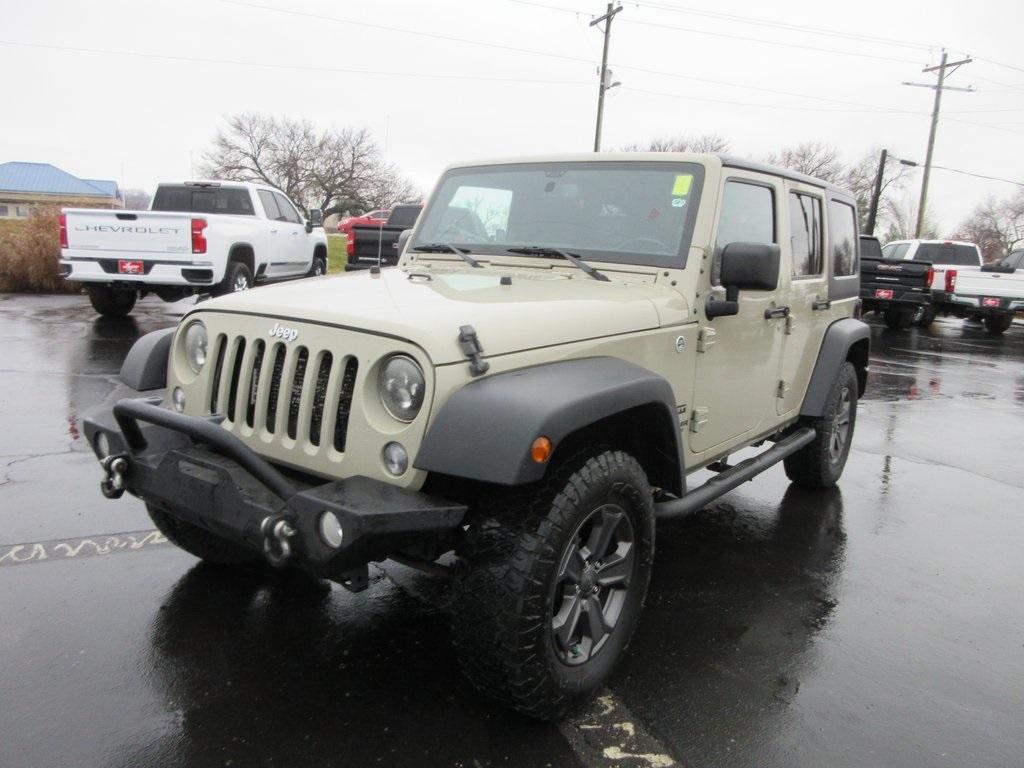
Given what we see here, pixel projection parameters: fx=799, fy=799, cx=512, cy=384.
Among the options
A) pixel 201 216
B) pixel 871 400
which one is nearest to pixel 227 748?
pixel 871 400

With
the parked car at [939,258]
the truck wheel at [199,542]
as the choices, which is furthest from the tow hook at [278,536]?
the parked car at [939,258]

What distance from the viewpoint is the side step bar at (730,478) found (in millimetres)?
3193

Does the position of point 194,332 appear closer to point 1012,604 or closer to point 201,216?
point 1012,604

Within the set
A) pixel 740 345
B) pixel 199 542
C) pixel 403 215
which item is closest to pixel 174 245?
pixel 403 215

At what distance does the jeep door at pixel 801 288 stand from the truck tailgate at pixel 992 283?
1393 cm

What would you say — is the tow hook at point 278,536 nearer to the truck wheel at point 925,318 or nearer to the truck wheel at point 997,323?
the truck wheel at point 925,318

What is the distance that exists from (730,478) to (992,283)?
51.3ft

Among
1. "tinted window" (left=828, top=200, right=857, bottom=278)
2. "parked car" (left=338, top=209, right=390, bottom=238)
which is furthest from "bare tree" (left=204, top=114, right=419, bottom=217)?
"tinted window" (left=828, top=200, right=857, bottom=278)

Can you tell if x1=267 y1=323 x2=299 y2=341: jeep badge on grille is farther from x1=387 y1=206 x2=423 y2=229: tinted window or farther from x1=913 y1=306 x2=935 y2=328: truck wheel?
x1=913 y1=306 x2=935 y2=328: truck wheel

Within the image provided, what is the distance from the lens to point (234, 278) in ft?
37.2

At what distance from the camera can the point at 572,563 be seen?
2.63 meters

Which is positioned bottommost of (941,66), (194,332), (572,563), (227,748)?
(227,748)

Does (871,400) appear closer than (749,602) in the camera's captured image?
No

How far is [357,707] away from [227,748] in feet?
1.38
